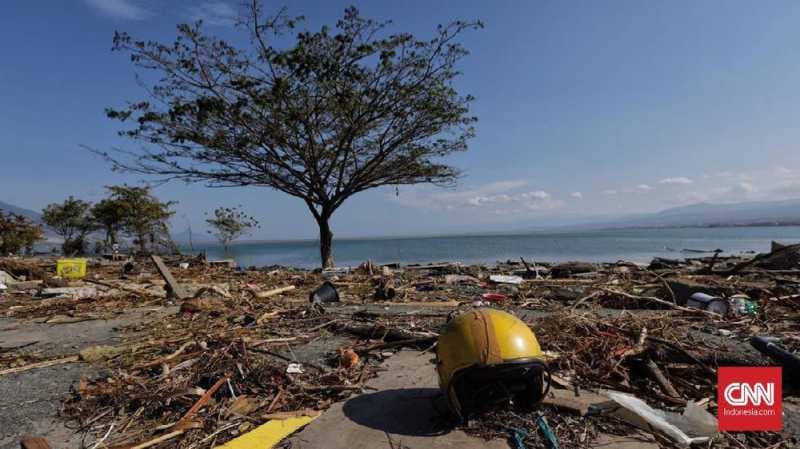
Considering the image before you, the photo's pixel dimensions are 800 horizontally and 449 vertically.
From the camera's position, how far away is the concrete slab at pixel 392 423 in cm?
293

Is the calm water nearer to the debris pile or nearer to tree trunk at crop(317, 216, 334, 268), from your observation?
tree trunk at crop(317, 216, 334, 268)

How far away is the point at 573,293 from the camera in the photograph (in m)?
8.72

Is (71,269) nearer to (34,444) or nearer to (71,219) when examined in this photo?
(34,444)

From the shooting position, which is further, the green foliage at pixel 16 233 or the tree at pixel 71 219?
the tree at pixel 71 219

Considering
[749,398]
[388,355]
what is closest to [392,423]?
[388,355]

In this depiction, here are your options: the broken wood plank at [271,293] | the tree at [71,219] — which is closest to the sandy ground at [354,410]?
the broken wood plank at [271,293]

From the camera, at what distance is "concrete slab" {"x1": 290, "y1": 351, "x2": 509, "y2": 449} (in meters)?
2.93

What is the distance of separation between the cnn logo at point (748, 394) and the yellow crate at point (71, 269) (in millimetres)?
17744

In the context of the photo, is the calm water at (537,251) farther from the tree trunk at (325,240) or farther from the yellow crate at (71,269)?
the yellow crate at (71,269)

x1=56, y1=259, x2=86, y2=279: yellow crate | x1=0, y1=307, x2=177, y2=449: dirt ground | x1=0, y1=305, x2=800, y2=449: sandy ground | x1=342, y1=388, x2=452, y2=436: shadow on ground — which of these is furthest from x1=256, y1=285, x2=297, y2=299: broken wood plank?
x1=56, y1=259, x2=86, y2=279: yellow crate

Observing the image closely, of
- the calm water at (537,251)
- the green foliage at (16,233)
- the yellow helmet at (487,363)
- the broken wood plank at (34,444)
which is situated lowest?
the calm water at (537,251)

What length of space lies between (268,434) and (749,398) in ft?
13.2

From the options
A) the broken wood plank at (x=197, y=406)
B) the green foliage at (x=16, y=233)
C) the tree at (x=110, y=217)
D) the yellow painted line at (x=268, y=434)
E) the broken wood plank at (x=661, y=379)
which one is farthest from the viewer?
the tree at (x=110, y=217)

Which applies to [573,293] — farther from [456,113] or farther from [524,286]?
[456,113]
